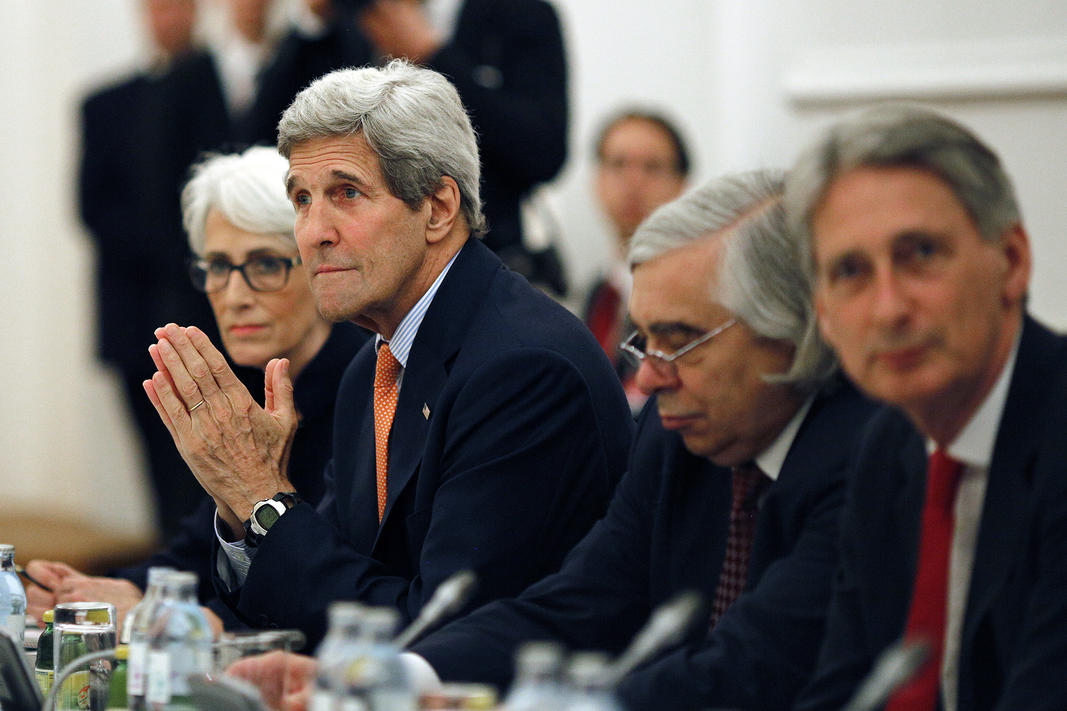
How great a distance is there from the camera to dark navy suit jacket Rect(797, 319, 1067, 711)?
5.20 feet

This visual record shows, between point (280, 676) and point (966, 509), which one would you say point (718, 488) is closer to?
point (966, 509)

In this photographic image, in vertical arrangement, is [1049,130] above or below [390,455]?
above

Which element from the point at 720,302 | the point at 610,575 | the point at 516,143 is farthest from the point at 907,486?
the point at 516,143

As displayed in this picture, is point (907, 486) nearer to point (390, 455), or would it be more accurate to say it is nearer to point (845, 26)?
point (390, 455)

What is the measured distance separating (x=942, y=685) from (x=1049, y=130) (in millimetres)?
3525

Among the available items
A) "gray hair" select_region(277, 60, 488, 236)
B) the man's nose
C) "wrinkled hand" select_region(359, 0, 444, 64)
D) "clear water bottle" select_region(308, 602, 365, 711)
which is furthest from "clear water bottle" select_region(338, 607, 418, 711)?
"wrinkled hand" select_region(359, 0, 444, 64)

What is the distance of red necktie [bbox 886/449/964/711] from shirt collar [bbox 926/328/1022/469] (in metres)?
0.03

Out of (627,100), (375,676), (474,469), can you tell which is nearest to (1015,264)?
(375,676)

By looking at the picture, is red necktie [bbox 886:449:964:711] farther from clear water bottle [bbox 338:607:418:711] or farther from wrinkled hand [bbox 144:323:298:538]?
wrinkled hand [bbox 144:323:298:538]

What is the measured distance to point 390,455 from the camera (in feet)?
8.56

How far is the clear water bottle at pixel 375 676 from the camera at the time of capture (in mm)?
1442

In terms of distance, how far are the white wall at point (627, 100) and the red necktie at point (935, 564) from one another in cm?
171

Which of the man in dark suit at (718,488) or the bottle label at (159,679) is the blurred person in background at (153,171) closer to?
the man in dark suit at (718,488)

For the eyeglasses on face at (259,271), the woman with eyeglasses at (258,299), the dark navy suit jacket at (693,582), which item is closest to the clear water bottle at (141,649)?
the dark navy suit jacket at (693,582)
